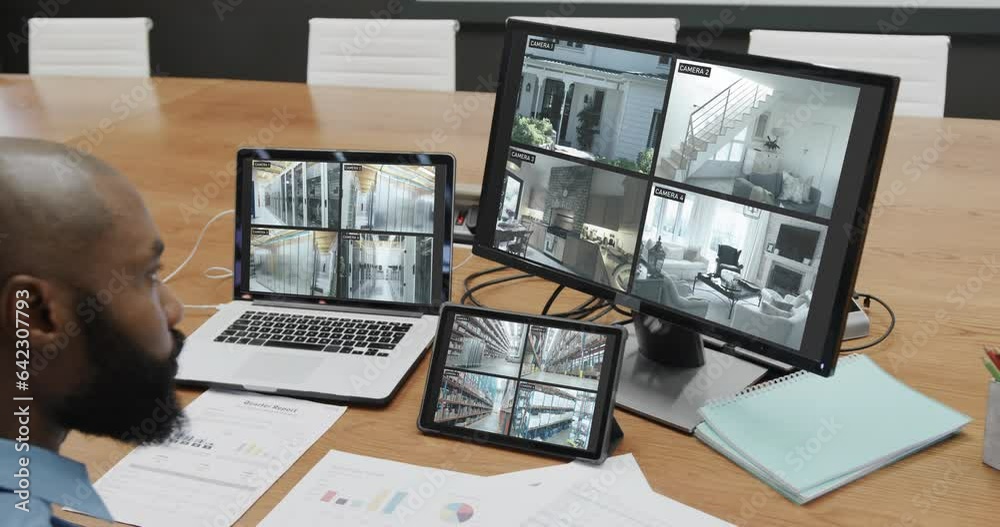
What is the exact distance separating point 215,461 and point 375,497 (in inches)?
8.0

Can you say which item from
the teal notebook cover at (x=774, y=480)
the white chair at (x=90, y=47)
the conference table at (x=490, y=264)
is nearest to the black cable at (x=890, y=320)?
the conference table at (x=490, y=264)

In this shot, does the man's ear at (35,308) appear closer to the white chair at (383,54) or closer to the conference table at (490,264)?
the conference table at (490,264)

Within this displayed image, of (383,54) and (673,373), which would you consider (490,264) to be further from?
(383,54)

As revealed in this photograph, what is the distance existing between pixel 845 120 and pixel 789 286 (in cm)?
19

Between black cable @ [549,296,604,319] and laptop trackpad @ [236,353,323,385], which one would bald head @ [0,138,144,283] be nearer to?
laptop trackpad @ [236,353,323,385]

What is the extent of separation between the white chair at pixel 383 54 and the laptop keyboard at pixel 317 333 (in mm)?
1451

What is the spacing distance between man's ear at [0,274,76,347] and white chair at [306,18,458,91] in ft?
6.82

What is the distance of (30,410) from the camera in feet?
1.94

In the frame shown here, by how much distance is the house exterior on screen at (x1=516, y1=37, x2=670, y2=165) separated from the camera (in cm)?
101

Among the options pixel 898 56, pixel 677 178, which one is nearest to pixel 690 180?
pixel 677 178

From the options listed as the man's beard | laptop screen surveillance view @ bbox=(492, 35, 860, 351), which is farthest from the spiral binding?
the man's beard

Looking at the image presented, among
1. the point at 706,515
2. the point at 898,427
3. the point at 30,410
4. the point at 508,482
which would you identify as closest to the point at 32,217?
the point at 30,410

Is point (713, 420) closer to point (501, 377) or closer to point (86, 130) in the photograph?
point (501, 377)

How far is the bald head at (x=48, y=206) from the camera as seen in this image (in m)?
0.52
